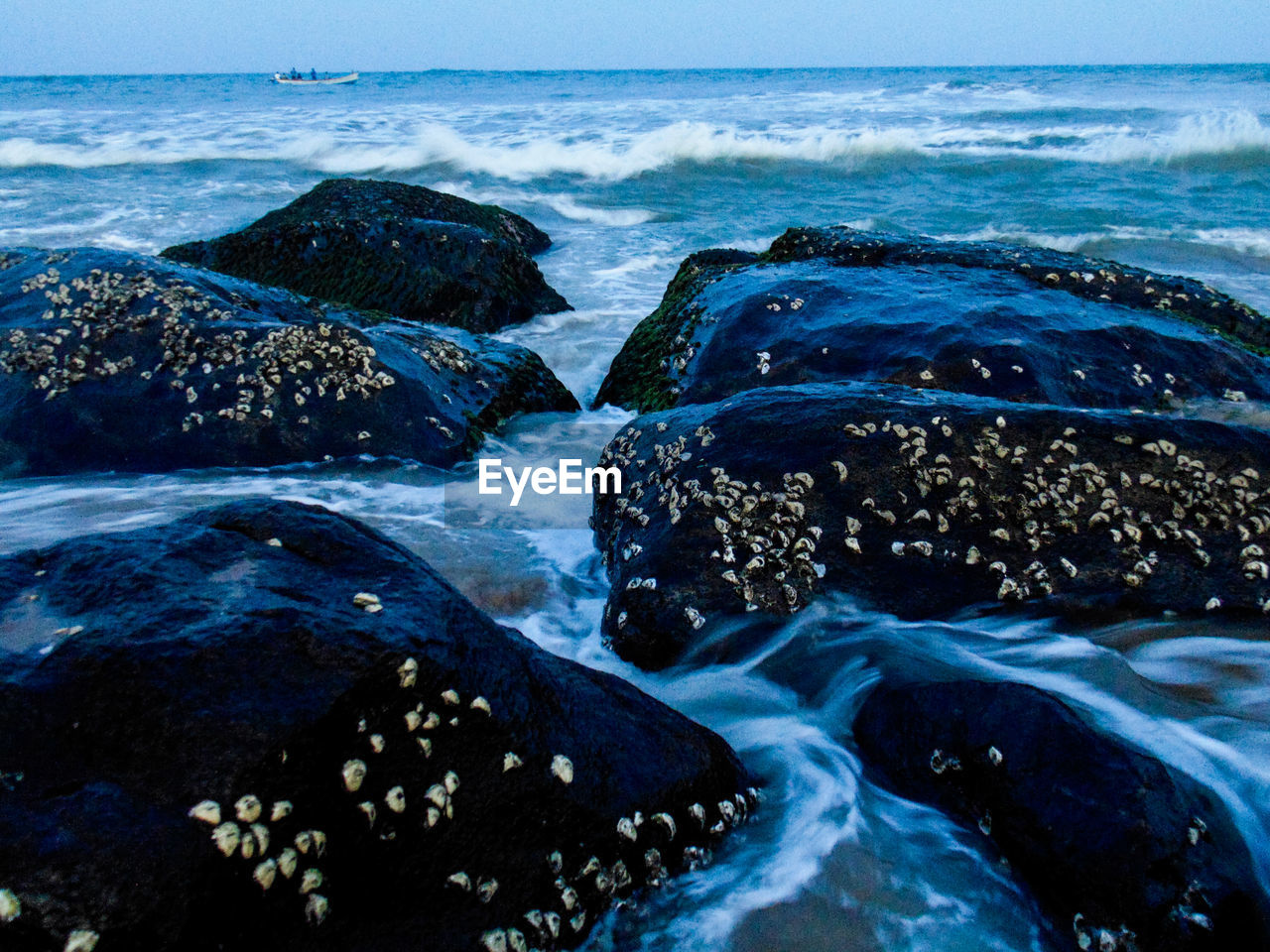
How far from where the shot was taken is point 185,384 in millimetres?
6176

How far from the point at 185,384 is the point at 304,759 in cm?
471

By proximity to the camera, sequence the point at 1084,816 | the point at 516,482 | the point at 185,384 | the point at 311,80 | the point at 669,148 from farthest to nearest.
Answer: the point at 311,80 → the point at 669,148 → the point at 516,482 → the point at 185,384 → the point at 1084,816

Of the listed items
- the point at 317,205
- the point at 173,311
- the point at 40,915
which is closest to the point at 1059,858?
the point at 40,915

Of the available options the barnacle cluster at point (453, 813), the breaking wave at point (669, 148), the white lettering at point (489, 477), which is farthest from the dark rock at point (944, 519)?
the breaking wave at point (669, 148)

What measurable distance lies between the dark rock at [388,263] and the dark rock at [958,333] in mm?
2756

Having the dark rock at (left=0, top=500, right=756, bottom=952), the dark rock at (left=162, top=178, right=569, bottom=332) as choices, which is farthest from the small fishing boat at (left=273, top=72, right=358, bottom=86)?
the dark rock at (left=0, top=500, right=756, bottom=952)

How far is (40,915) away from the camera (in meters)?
1.82

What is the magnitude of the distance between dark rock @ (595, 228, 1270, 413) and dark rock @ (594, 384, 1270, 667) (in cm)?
158

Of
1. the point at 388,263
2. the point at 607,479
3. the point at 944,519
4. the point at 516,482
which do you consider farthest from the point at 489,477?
the point at 388,263

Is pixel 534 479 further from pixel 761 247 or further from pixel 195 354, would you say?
pixel 761 247

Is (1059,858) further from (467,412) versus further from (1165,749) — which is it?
(467,412)

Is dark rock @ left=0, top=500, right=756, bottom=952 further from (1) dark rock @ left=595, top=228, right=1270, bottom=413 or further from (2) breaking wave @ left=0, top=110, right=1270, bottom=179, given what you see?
(2) breaking wave @ left=0, top=110, right=1270, bottom=179

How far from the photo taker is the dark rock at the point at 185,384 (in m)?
6.09

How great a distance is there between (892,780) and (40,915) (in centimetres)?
265
